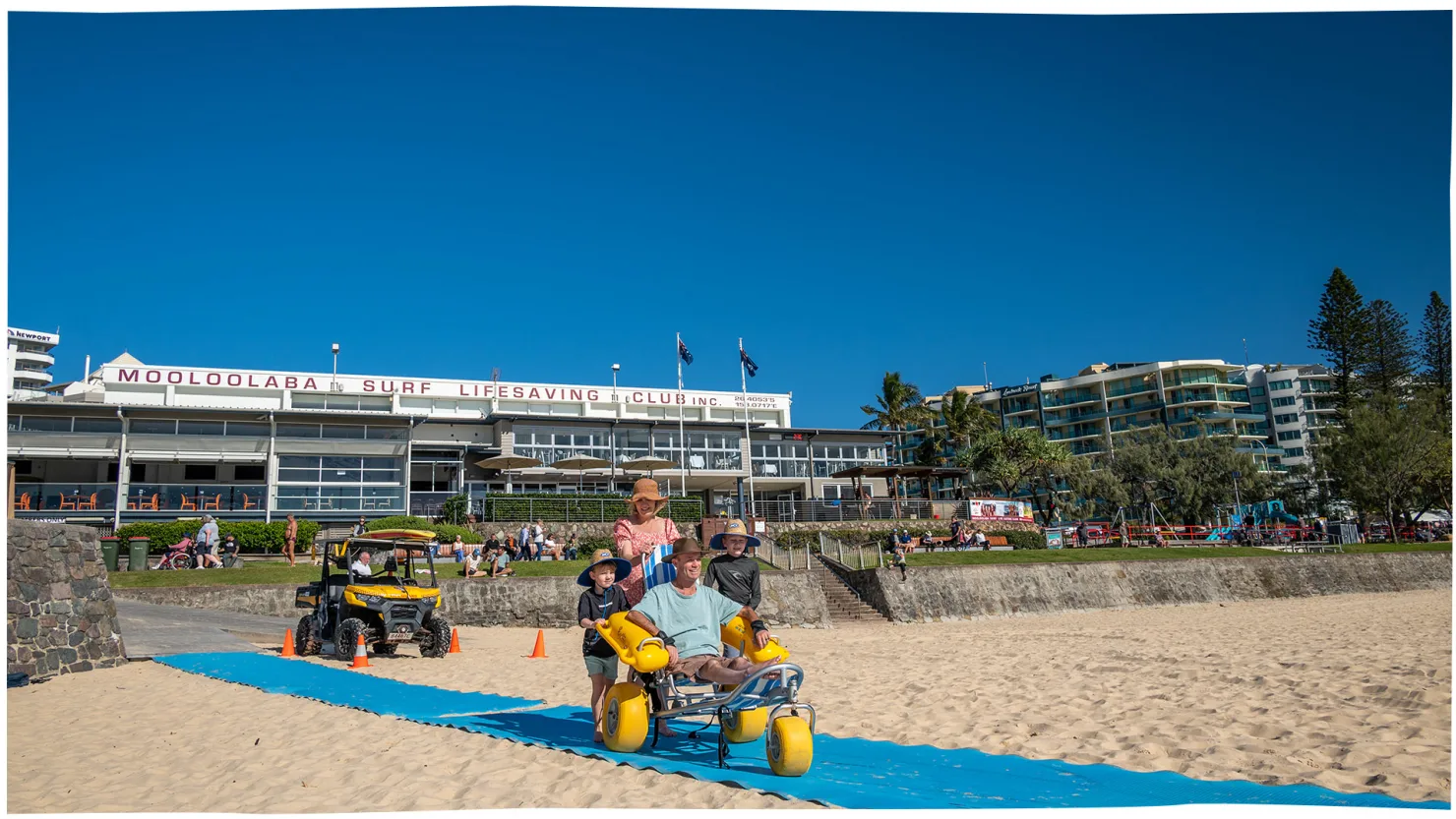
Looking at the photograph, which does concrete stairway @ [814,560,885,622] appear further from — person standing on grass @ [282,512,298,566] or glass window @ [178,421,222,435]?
glass window @ [178,421,222,435]

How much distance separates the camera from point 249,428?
105ft

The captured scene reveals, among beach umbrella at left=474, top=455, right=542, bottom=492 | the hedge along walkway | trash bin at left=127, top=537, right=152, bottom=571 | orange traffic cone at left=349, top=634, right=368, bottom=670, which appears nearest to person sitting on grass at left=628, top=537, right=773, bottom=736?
orange traffic cone at left=349, top=634, right=368, bottom=670

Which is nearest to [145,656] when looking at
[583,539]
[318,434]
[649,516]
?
[649,516]

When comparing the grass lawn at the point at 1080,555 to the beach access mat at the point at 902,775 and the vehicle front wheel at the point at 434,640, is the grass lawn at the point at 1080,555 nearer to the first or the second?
the vehicle front wheel at the point at 434,640

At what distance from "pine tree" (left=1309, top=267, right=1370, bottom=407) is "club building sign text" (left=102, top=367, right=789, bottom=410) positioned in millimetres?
29163

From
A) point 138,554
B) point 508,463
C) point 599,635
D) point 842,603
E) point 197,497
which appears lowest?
point 842,603

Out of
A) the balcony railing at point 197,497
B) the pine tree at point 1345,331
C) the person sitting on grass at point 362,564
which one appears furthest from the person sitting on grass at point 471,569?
the pine tree at point 1345,331

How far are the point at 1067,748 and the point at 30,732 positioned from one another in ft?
22.7

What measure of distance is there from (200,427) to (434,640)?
2361 centimetres

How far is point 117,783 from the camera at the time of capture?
4.90m

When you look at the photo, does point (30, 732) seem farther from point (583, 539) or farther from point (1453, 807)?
point (583, 539)

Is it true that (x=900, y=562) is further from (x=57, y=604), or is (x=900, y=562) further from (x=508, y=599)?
(x=57, y=604)

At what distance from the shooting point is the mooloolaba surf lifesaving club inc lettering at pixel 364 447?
29094 mm

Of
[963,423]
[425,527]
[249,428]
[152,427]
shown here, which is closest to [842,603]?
[425,527]
